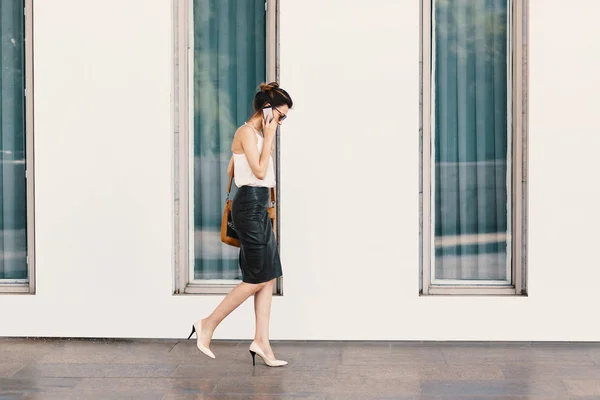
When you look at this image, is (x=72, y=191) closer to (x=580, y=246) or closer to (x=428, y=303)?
(x=428, y=303)

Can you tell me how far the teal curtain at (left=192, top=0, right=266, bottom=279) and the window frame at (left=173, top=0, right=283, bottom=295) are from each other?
0.23ft

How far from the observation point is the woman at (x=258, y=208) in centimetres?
578

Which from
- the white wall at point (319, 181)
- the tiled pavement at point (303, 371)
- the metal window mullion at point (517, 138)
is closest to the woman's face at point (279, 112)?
the white wall at point (319, 181)

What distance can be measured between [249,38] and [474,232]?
2245 millimetres

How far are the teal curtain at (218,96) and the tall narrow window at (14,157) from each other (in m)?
1.30

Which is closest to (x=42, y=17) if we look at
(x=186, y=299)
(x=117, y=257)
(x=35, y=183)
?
(x=35, y=183)

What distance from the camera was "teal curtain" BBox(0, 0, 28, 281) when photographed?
714 centimetres

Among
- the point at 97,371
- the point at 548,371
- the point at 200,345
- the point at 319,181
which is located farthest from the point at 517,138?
the point at 97,371

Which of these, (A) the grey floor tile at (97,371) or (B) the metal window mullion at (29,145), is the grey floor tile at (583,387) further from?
(B) the metal window mullion at (29,145)

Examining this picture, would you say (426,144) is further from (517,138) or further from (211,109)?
(211,109)

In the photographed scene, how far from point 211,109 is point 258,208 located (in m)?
1.56

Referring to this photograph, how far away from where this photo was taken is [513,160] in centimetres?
697

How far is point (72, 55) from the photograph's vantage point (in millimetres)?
6891

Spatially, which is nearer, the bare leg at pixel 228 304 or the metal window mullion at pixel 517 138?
the bare leg at pixel 228 304
